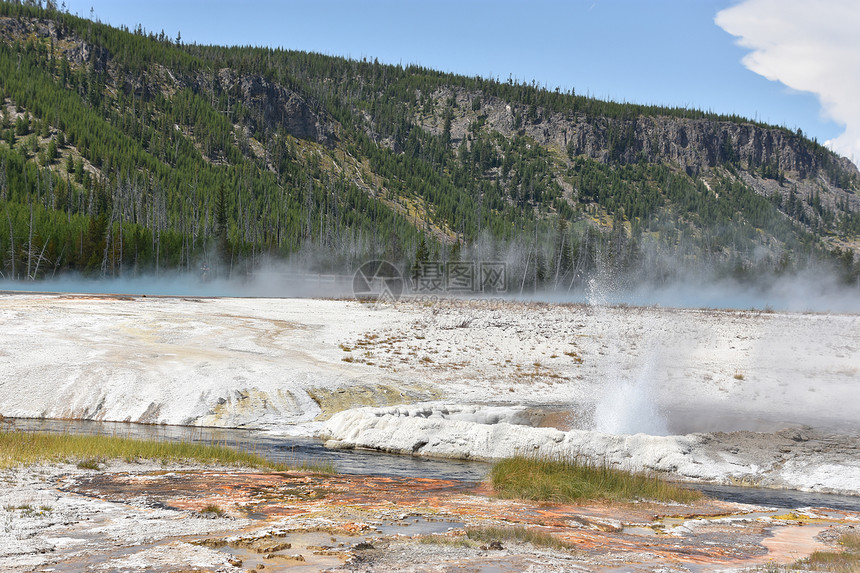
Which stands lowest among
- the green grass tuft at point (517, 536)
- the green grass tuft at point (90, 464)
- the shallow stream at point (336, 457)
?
the shallow stream at point (336, 457)

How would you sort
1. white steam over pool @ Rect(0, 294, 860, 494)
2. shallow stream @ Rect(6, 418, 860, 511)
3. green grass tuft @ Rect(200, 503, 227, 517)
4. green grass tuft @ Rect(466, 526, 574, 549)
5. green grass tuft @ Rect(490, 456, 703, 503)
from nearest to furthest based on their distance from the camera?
1. green grass tuft @ Rect(466, 526, 574, 549)
2. green grass tuft @ Rect(200, 503, 227, 517)
3. green grass tuft @ Rect(490, 456, 703, 503)
4. shallow stream @ Rect(6, 418, 860, 511)
5. white steam over pool @ Rect(0, 294, 860, 494)

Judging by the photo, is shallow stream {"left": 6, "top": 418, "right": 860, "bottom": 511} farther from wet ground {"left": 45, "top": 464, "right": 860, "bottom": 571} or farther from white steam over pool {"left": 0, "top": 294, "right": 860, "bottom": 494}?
wet ground {"left": 45, "top": 464, "right": 860, "bottom": 571}

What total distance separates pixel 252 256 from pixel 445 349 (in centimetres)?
8744

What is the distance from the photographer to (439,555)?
8.80 meters

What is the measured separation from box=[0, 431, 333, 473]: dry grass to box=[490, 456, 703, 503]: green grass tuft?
13.9 ft

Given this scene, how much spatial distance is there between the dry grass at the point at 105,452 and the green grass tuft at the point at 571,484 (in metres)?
4.25

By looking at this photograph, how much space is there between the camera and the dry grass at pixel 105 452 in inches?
585

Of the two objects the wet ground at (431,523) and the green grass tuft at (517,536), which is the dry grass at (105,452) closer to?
the wet ground at (431,523)

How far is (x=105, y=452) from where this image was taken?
51.3 feet

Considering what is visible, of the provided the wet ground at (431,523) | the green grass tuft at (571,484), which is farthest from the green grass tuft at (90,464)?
the green grass tuft at (571,484)

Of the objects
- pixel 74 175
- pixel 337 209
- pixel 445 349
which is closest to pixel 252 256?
pixel 74 175

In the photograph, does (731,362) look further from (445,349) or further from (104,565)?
(104,565)

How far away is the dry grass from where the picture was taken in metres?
14.9

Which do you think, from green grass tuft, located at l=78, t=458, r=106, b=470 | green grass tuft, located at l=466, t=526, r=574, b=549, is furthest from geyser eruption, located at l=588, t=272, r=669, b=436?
green grass tuft, located at l=78, t=458, r=106, b=470
